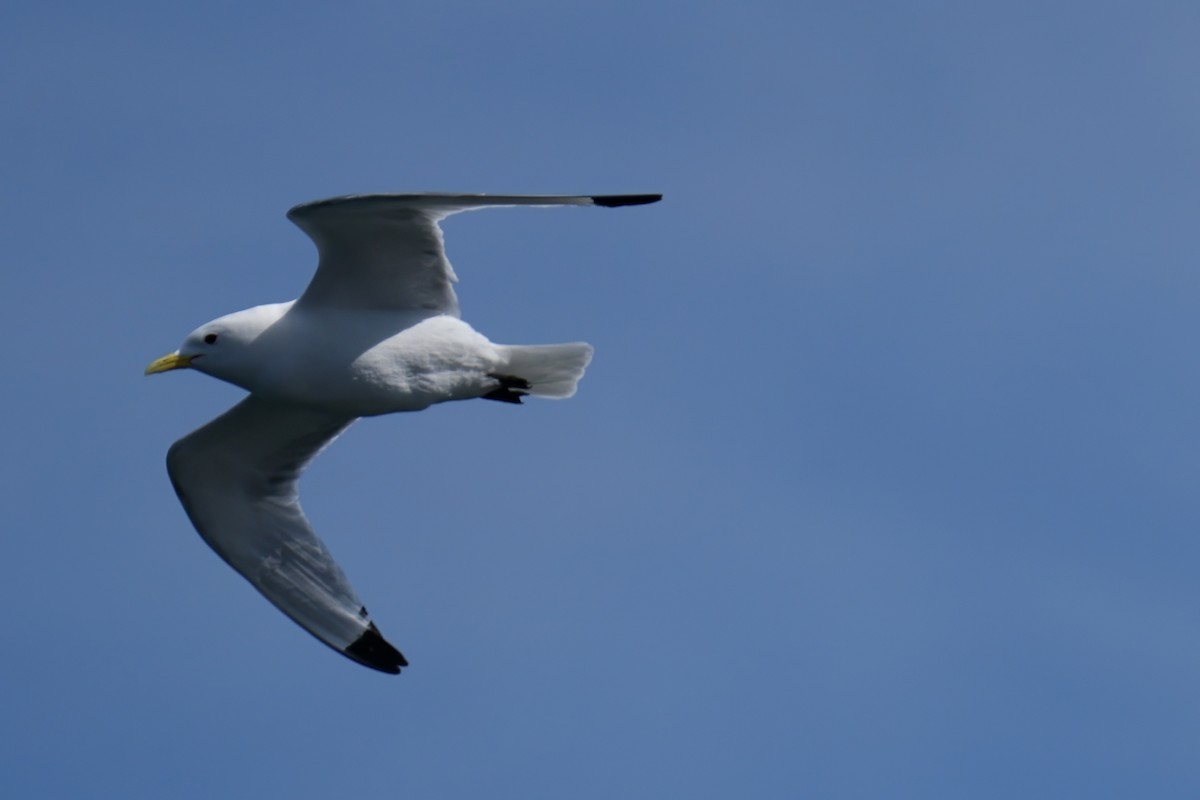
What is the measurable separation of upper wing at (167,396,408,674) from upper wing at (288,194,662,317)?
1382 millimetres

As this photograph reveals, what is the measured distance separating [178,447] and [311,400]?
146 cm

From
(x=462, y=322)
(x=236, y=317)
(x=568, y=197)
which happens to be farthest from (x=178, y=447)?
(x=568, y=197)

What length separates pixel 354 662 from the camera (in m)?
11.3

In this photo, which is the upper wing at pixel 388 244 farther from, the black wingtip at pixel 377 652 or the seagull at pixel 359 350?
the black wingtip at pixel 377 652

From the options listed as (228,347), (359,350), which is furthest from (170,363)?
(359,350)

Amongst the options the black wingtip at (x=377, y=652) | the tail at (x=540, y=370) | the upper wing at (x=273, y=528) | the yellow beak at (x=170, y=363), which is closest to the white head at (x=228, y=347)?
the yellow beak at (x=170, y=363)

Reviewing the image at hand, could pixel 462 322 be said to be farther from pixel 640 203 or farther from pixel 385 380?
pixel 640 203

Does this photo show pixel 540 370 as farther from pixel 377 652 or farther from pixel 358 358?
pixel 377 652

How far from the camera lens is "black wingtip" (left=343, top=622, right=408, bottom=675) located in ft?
37.1

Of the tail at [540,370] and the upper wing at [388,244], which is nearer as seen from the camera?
the upper wing at [388,244]

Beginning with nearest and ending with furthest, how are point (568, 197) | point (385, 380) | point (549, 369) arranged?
point (568, 197) → point (385, 380) → point (549, 369)

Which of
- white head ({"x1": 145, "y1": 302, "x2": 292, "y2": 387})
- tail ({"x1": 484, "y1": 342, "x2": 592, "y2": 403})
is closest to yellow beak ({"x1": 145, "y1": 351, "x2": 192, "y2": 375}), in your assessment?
white head ({"x1": 145, "y1": 302, "x2": 292, "y2": 387})

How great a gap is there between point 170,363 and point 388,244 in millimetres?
1453

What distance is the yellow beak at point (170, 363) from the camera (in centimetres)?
1017
